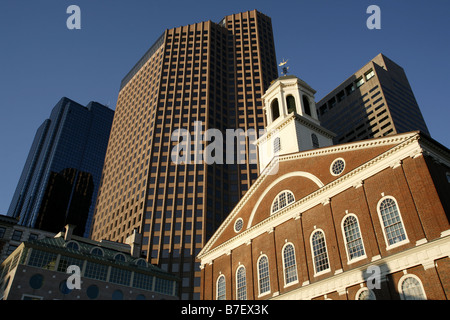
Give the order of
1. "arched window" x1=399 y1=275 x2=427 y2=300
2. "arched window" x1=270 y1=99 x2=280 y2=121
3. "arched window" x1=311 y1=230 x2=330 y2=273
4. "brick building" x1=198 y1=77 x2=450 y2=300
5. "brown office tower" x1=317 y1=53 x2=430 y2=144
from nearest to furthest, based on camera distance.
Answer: "arched window" x1=399 y1=275 x2=427 y2=300, "brick building" x1=198 y1=77 x2=450 y2=300, "arched window" x1=311 y1=230 x2=330 y2=273, "arched window" x1=270 y1=99 x2=280 y2=121, "brown office tower" x1=317 y1=53 x2=430 y2=144

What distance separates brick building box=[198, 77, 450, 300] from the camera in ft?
82.0

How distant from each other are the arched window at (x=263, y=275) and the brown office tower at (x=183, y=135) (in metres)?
47.6

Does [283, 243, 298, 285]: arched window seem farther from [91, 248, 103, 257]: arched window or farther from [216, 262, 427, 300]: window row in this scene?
[91, 248, 103, 257]: arched window

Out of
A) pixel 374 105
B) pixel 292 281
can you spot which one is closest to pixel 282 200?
pixel 292 281

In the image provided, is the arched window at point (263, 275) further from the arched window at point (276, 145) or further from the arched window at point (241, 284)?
the arched window at point (276, 145)

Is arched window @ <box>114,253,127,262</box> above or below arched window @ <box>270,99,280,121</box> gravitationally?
below

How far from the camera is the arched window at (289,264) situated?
1305 inches

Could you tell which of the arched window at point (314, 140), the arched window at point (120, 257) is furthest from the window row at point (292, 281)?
the arched window at point (120, 257)

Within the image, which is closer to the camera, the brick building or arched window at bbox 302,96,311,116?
the brick building

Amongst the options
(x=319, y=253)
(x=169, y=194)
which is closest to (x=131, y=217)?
(x=169, y=194)

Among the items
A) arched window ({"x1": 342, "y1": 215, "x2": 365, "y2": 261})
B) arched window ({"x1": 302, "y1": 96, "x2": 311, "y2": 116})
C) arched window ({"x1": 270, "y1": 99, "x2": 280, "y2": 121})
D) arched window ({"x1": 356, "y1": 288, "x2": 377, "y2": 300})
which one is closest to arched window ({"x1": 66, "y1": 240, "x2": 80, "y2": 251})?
arched window ({"x1": 270, "y1": 99, "x2": 280, "y2": 121})

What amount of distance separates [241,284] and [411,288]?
1787 centimetres

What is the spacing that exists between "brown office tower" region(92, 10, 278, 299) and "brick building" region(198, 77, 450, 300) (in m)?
46.3
